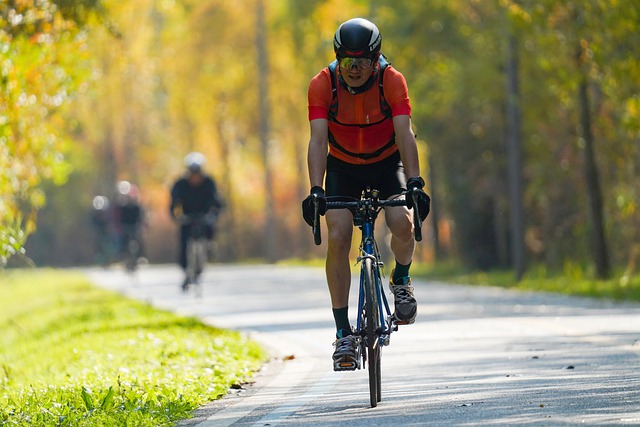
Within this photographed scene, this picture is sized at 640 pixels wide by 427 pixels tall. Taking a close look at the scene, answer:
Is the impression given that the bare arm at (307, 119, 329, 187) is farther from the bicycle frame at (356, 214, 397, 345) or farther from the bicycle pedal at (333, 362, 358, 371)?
the bicycle pedal at (333, 362, 358, 371)

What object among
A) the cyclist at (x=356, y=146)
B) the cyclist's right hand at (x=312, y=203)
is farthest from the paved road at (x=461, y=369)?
the cyclist's right hand at (x=312, y=203)

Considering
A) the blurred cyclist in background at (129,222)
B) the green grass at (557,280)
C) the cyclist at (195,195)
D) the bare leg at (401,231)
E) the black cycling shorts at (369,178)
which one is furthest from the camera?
the blurred cyclist in background at (129,222)

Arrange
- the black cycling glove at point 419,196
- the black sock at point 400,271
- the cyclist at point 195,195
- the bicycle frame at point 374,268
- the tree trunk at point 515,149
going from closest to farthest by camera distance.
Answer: the black cycling glove at point 419,196
the bicycle frame at point 374,268
the black sock at point 400,271
the cyclist at point 195,195
the tree trunk at point 515,149

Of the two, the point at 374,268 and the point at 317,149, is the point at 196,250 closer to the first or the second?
the point at 374,268

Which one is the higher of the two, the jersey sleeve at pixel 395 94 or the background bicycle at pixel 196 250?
the jersey sleeve at pixel 395 94

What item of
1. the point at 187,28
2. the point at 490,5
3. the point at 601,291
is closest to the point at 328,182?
the point at 601,291

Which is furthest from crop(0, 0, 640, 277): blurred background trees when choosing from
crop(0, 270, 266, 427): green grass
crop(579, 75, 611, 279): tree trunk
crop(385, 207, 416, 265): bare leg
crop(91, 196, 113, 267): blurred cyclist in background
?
crop(385, 207, 416, 265): bare leg

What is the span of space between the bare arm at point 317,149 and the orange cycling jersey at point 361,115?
0.06m

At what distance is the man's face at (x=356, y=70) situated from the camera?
10148 millimetres

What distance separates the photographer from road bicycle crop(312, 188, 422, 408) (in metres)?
10.1

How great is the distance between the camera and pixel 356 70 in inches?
401

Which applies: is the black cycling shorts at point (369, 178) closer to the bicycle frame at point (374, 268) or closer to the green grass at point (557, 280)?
the bicycle frame at point (374, 268)

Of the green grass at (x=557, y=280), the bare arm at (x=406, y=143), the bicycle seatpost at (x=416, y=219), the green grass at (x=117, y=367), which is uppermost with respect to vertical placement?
the bare arm at (x=406, y=143)

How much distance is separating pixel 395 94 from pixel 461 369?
2.80 meters
